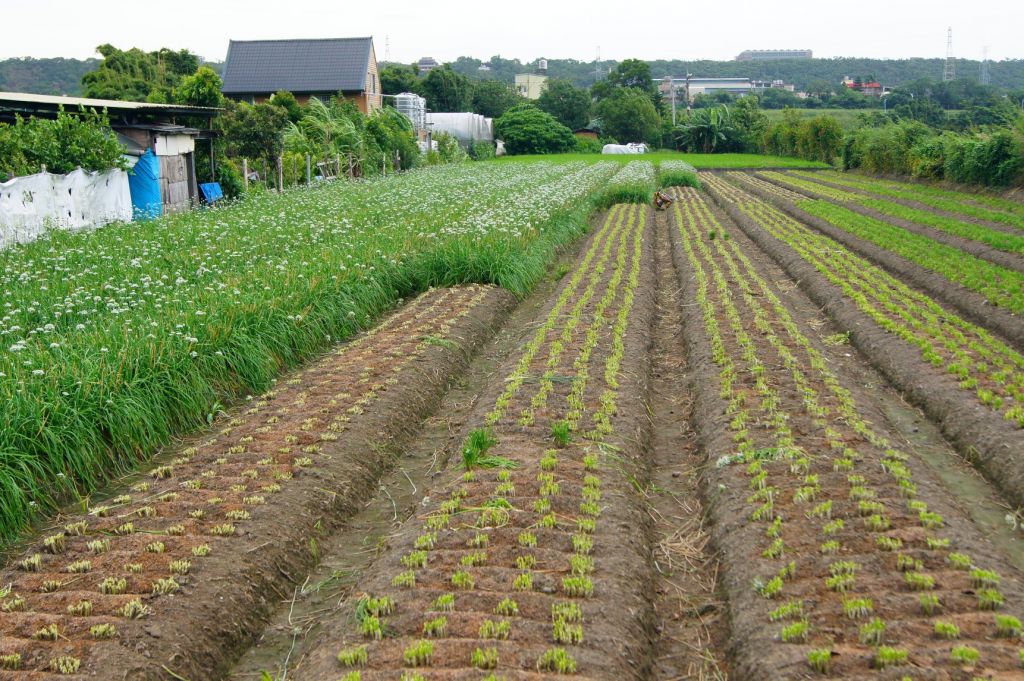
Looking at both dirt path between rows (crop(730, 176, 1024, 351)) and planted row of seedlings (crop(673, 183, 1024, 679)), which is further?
dirt path between rows (crop(730, 176, 1024, 351))

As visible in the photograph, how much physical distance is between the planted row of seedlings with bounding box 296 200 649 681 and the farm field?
1.0 inches

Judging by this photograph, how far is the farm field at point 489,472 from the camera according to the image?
16.4ft

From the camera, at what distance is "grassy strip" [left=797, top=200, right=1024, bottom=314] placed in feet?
45.1

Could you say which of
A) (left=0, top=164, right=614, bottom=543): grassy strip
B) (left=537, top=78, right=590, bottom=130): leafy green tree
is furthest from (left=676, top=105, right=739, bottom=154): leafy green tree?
(left=0, top=164, right=614, bottom=543): grassy strip

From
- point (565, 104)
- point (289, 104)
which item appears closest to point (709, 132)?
point (565, 104)

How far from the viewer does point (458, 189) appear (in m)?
28.7

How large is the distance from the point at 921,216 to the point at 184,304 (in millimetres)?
20330

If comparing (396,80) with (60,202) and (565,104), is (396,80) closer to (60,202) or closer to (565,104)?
(565,104)

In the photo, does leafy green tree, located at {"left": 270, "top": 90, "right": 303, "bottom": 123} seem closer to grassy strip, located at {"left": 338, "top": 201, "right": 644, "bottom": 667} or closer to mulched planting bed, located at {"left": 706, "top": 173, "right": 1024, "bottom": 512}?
mulched planting bed, located at {"left": 706, "top": 173, "right": 1024, "bottom": 512}

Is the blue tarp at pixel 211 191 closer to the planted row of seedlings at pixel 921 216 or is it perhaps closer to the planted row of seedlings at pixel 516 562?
the planted row of seedlings at pixel 921 216

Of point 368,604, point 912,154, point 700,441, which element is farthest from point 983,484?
point 912,154

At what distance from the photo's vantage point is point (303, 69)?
6925cm

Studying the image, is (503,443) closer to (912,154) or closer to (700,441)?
(700,441)

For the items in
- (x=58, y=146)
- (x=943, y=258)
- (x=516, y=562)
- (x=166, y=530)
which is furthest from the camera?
(x=58, y=146)
